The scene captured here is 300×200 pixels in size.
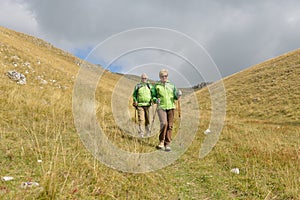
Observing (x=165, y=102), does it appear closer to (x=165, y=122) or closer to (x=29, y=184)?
(x=165, y=122)

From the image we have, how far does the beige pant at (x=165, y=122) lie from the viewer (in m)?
7.38

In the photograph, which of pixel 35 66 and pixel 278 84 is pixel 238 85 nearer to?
pixel 278 84

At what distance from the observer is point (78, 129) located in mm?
7703

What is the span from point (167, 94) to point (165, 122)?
2.81 ft

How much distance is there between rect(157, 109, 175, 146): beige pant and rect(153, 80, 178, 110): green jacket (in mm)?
181

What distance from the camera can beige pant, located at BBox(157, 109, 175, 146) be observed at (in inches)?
291

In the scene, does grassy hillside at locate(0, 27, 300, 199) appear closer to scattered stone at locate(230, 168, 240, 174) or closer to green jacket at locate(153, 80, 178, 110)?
scattered stone at locate(230, 168, 240, 174)

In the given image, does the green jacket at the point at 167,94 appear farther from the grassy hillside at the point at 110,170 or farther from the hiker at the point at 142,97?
the grassy hillside at the point at 110,170

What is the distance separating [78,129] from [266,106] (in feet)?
114

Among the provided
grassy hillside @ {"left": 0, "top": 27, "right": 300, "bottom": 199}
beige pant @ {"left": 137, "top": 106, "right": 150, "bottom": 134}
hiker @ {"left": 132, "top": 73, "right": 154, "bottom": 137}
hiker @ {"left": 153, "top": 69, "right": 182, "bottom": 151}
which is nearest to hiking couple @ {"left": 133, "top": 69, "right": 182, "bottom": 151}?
hiker @ {"left": 153, "top": 69, "right": 182, "bottom": 151}

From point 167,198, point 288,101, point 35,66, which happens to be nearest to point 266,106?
point 288,101

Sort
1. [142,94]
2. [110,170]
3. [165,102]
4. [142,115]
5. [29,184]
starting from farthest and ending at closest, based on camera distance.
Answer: [142,115] < [142,94] < [165,102] < [110,170] < [29,184]

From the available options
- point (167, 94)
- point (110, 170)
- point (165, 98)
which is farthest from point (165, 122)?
point (110, 170)

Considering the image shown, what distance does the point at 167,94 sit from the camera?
7.39 metres
